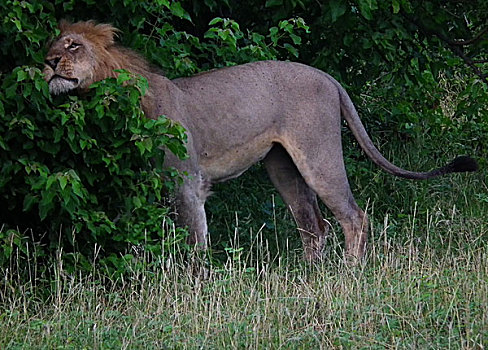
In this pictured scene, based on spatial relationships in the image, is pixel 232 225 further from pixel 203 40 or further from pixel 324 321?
pixel 324 321

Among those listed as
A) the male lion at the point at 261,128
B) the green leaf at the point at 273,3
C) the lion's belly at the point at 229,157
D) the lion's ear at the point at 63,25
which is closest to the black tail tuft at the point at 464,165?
the male lion at the point at 261,128

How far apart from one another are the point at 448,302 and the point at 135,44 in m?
3.01

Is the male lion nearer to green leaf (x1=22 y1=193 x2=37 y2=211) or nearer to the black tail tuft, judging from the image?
the black tail tuft

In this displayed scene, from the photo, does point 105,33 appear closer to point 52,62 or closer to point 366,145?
point 52,62

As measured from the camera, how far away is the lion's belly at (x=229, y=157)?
6852 millimetres

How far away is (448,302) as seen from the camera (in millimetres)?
4816

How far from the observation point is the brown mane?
618cm

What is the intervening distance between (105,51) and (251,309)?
88.1 inches

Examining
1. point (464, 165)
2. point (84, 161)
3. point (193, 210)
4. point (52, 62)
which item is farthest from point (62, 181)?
point (464, 165)

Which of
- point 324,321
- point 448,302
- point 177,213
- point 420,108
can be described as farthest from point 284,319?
point 420,108

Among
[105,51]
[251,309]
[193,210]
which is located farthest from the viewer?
[193,210]

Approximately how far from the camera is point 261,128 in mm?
6980

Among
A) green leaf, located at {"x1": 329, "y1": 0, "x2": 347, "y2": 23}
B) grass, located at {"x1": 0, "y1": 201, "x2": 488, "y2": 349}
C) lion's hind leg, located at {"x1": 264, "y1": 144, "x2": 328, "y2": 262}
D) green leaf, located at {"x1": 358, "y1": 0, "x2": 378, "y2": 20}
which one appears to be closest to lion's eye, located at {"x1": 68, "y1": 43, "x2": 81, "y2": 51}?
grass, located at {"x1": 0, "y1": 201, "x2": 488, "y2": 349}

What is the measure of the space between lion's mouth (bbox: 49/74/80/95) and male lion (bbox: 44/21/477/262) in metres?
0.38
